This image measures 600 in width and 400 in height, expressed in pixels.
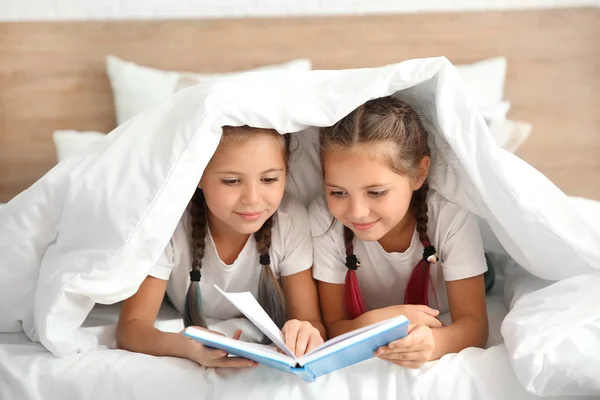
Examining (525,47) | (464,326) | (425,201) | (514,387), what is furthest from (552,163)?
(514,387)

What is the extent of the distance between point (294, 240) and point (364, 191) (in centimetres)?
21

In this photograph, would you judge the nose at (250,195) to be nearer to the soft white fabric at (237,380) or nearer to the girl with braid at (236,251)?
the girl with braid at (236,251)

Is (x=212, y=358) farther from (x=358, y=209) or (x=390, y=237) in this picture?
(x=390, y=237)

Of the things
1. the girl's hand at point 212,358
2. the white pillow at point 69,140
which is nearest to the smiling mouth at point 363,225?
the girl's hand at point 212,358

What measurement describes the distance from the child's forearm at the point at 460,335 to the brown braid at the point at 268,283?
1.09ft

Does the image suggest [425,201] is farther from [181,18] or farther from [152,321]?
[181,18]

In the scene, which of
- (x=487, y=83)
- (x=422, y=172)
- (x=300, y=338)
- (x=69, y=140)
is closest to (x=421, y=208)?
(x=422, y=172)

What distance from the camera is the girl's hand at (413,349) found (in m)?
0.95

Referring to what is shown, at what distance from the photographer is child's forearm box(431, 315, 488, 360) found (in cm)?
108

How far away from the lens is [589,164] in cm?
207

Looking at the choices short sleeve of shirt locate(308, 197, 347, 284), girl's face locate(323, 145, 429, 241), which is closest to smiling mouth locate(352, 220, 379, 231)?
girl's face locate(323, 145, 429, 241)

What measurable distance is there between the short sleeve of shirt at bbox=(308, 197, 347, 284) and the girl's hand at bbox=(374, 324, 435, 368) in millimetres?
303

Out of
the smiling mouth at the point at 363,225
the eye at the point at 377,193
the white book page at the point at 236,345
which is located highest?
the eye at the point at 377,193

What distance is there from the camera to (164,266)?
47.9 inches
